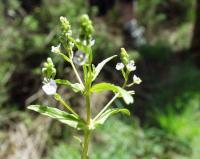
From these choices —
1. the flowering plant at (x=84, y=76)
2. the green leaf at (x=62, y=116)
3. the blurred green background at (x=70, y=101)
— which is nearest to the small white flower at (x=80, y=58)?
the flowering plant at (x=84, y=76)

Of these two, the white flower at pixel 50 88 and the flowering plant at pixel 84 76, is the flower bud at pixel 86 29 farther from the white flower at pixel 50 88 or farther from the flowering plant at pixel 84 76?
the white flower at pixel 50 88

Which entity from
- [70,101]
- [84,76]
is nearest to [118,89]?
[84,76]

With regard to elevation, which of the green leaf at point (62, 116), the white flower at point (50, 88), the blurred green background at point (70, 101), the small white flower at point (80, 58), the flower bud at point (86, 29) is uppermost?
the blurred green background at point (70, 101)

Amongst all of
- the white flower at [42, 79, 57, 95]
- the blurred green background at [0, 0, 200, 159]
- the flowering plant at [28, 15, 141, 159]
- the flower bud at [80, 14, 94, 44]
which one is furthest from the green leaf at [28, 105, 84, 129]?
the blurred green background at [0, 0, 200, 159]

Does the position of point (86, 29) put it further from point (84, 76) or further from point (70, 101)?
point (70, 101)

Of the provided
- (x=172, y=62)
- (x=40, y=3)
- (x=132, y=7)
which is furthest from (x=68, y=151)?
(x=132, y=7)

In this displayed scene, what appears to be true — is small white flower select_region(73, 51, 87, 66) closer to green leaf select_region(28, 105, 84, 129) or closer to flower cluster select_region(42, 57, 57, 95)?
flower cluster select_region(42, 57, 57, 95)
